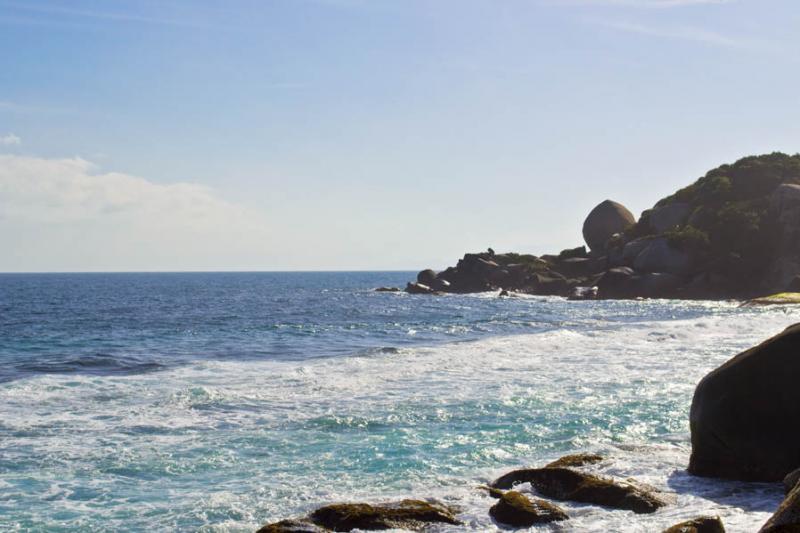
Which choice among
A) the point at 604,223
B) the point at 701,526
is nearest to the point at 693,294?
the point at 604,223

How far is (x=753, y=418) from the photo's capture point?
12.2 meters

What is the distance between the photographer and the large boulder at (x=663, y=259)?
66.6m

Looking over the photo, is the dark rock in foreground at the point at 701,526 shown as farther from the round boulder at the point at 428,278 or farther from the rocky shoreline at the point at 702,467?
the round boulder at the point at 428,278

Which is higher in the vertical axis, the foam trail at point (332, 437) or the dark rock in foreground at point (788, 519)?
the dark rock in foreground at point (788, 519)

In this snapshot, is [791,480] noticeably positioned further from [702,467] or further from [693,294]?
[693,294]

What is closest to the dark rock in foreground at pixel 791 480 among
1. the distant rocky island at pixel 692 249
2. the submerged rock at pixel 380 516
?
the submerged rock at pixel 380 516

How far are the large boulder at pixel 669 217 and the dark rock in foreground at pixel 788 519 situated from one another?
72.7 m

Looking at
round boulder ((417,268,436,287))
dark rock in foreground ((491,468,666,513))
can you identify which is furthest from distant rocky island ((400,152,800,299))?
dark rock in foreground ((491,468,666,513))

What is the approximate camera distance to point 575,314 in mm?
52000

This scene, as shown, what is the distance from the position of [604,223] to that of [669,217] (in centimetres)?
1146

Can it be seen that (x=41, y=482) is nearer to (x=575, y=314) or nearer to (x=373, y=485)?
(x=373, y=485)

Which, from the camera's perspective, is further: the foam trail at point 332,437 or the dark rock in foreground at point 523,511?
the foam trail at point 332,437

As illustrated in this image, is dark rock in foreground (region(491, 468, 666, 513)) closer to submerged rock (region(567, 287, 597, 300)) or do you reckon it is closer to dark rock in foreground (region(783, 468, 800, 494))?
dark rock in foreground (region(783, 468, 800, 494))

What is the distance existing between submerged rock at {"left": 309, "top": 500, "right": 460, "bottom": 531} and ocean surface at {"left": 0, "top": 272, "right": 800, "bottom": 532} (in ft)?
1.67
